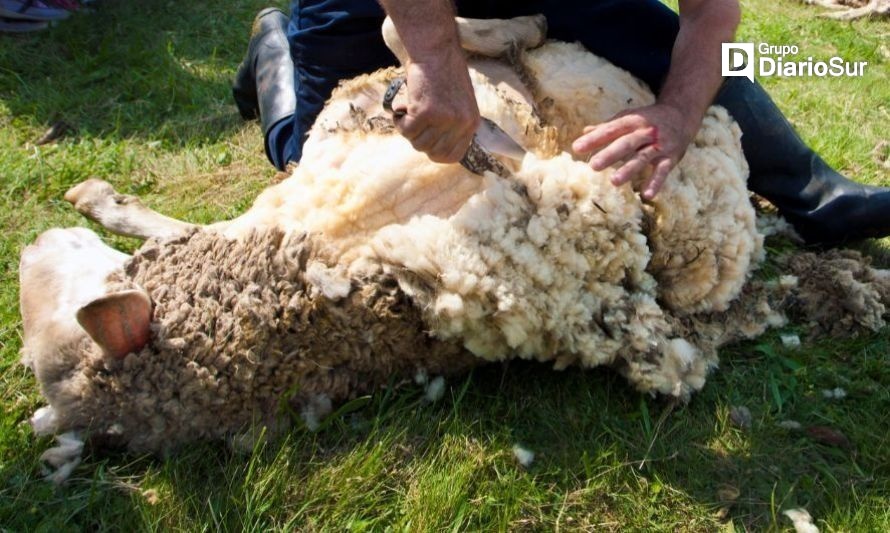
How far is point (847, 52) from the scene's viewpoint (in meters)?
4.80

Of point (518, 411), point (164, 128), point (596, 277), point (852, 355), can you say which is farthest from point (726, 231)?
point (164, 128)

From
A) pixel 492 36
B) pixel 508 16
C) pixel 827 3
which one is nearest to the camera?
pixel 492 36

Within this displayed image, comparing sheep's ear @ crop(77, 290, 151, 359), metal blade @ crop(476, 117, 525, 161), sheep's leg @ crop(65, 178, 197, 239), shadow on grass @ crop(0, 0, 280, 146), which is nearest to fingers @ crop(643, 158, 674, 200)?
metal blade @ crop(476, 117, 525, 161)

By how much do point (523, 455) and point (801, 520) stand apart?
0.75m

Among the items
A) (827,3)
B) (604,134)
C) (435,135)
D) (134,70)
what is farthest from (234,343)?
(827,3)

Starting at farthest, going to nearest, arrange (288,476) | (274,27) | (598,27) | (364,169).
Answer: (274,27), (598,27), (364,169), (288,476)

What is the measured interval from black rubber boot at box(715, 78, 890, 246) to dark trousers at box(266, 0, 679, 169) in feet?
1.17

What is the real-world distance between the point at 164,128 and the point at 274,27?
77cm

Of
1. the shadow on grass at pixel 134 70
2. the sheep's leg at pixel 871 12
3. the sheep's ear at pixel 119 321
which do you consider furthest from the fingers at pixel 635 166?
the sheep's leg at pixel 871 12

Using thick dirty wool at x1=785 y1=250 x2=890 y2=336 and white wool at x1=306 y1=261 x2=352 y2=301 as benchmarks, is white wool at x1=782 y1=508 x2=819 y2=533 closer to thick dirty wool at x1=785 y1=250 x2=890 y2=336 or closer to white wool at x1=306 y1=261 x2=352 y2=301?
thick dirty wool at x1=785 y1=250 x2=890 y2=336

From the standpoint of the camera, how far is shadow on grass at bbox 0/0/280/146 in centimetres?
401

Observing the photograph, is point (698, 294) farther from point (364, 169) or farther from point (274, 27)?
point (274, 27)

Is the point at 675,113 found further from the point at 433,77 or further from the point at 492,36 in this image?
the point at 433,77

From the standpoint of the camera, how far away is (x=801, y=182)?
2.96 meters
